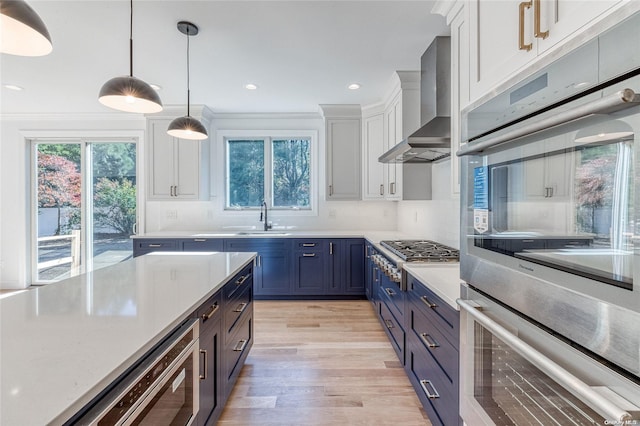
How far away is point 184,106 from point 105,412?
3.99 m

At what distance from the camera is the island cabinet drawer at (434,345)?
1.34 metres

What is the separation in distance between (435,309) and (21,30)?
2.05 m

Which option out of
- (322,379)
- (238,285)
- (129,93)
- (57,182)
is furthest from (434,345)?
(57,182)

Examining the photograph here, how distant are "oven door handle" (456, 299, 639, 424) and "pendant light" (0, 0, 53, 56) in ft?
5.97

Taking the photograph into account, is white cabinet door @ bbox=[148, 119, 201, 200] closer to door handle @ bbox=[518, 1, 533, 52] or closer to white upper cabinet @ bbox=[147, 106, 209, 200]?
white upper cabinet @ bbox=[147, 106, 209, 200]

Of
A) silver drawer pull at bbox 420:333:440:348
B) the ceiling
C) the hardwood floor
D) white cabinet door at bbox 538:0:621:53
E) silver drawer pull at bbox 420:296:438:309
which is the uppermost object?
the ceiling

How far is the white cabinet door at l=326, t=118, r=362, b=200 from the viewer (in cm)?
412

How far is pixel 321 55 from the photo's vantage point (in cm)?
271

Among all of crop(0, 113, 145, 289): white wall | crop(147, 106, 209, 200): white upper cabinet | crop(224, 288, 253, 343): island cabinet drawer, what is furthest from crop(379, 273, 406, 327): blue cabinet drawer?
crop(0, 113, 145, 289): white wall

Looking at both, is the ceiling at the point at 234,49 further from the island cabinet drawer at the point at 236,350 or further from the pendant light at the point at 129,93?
the island cabinet drawer at the point at 236,350

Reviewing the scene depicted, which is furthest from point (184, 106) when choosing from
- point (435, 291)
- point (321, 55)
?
point (435, 291)

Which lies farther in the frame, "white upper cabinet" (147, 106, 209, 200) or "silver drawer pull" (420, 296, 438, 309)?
"white upper cabinet" (147, 106, 209, 200)

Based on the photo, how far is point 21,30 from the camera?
1.06 m

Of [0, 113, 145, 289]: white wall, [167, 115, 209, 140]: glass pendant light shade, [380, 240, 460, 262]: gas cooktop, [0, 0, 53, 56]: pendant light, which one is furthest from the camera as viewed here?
[0, 113, 145, 289]: white wall
